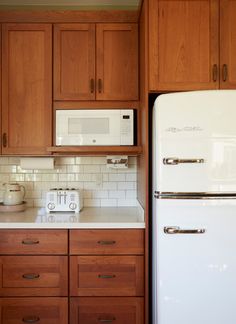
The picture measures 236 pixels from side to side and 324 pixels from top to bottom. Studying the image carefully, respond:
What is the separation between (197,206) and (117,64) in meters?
1.23

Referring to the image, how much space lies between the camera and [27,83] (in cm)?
212

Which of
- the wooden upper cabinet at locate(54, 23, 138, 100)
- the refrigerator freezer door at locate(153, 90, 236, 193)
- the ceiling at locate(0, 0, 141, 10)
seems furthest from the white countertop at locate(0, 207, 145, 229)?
the ceiling at locate(0, 0, 141, 10)

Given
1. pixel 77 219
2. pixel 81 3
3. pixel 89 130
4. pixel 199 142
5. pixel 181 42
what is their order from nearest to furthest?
pixel 199 142 → pixel 181 42 → pixel 77 219 → pixel 89 130 → pixel 81 3

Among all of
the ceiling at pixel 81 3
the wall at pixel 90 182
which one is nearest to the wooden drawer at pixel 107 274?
the wall at pixel 90 182

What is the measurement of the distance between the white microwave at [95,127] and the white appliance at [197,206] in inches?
20.8

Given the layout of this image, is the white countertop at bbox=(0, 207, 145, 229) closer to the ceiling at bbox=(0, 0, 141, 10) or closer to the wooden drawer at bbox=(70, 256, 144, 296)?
the wooden drawer at bbox=(70, 256, 144, 296)

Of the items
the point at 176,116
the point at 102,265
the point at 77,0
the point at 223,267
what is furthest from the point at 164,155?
the point at 77,0

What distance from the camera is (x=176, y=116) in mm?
1582

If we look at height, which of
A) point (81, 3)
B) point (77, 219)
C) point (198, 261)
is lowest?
point (198, 261)

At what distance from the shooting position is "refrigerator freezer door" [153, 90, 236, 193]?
61.2 inches

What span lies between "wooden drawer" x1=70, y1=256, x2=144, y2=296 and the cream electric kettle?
806 millimetres

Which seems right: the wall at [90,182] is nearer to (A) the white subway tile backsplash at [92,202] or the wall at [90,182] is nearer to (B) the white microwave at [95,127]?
(A) the white subway tile backsplash at [92,202]

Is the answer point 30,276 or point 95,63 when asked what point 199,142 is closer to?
point 95,63

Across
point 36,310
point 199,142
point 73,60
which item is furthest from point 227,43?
point 36,310
